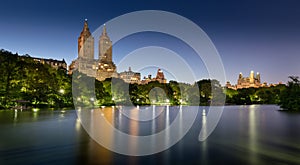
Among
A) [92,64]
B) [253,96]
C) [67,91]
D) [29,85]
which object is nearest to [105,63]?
[92,64]

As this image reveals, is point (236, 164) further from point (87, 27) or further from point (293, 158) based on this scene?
point (87, 27)

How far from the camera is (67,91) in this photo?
44.1m

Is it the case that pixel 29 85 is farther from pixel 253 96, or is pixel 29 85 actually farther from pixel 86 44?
pixel 86 44

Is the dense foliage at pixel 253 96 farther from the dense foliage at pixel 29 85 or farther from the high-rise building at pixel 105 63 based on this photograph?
the high-rise building at pixel 105 63

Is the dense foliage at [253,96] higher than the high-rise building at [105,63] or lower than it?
lower

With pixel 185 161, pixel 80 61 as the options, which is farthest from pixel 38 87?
pixel 80 61

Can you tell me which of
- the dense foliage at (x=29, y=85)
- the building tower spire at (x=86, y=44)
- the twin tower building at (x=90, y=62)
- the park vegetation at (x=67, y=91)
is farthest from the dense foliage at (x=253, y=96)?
the building tower spire at (x=86, y=44)

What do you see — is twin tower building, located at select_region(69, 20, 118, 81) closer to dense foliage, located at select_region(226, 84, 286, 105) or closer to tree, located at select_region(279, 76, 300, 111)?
dense foliage, located at select_region(226, 84, 286, 105)

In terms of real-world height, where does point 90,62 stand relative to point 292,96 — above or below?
above

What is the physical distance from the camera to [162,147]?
1001 cm

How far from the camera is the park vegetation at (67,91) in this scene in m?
33.2

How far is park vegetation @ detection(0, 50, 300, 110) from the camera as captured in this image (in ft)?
109

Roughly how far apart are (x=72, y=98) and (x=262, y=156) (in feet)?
139

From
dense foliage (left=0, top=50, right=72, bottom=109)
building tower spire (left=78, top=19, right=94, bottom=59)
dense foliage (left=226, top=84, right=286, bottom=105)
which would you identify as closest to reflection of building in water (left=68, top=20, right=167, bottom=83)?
building tower spire (left=78, top=19, right=94, bottom=59)
